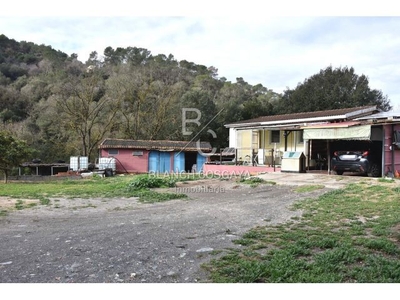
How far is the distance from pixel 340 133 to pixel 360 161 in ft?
5.06

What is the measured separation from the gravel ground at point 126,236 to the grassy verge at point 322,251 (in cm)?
40

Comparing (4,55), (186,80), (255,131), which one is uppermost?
(4,55)

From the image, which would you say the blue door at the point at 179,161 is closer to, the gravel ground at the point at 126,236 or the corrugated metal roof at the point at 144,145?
the corrugated metal roof at the point at 144,145

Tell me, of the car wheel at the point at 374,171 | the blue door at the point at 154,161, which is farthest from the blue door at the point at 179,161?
the car wheel at the point at 374,171

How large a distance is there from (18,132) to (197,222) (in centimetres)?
2898

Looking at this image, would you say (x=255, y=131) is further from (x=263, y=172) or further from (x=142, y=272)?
(x=142, y=272)

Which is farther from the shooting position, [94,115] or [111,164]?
[94,115]

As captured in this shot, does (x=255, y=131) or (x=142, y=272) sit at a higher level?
(x=255, y=131)

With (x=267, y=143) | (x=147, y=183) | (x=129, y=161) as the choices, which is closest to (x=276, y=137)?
(x=267, y=143)

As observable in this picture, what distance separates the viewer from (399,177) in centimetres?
1377

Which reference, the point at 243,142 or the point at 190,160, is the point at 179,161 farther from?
the point at 243,142

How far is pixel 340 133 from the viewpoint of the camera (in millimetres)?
14672

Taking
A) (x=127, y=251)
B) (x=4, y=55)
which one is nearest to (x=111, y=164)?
(x=127, y=251)

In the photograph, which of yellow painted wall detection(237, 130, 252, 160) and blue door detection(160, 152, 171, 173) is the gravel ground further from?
blue door detection(160, 152, 171, 173)
